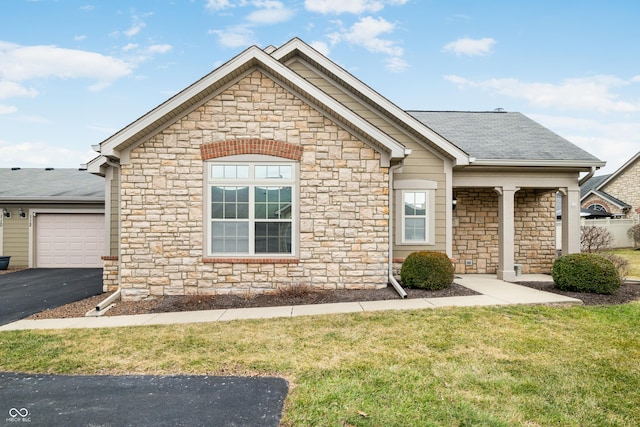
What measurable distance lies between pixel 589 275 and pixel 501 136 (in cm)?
531

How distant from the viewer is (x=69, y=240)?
1502 centimetres

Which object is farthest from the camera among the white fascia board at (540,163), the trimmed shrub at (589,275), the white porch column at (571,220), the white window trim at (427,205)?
the white porch column at (571,220)

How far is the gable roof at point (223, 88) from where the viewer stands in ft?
25.5

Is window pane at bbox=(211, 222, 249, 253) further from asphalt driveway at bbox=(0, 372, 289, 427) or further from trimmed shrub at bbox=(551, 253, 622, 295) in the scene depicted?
trimmed shrub at bbox=(551, 253, 622, 295)

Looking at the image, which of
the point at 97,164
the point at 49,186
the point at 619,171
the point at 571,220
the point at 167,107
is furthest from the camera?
the point at 619,171

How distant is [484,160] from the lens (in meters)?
10.2

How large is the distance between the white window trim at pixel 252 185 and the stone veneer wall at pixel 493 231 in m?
6.07

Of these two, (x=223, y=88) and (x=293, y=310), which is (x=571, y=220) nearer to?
(x=293, y=310)

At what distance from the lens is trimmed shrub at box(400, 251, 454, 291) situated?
27.8 feet

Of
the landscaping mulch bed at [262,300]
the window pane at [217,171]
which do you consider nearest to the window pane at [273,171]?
the window pane at [217,171]

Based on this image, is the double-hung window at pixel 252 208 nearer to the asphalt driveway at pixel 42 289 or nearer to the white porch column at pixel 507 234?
the asphalt driveway at pixel 42 289

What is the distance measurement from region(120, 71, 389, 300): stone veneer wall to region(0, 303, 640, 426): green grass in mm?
2164

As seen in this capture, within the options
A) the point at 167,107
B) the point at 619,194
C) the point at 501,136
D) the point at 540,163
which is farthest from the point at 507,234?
the point at 619,194

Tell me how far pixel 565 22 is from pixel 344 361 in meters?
16.5
